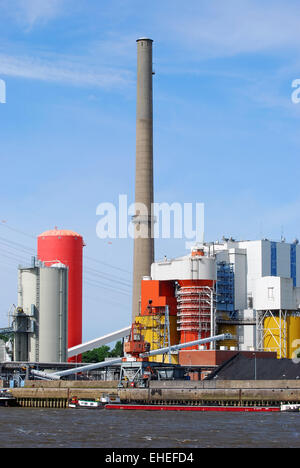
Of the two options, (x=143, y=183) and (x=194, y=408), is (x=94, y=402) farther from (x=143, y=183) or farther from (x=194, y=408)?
(x=143, y=183)

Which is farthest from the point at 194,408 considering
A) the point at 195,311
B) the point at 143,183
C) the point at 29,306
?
the point at 143,183

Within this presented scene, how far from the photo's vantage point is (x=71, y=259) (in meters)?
140

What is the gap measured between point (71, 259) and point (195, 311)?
21017mm

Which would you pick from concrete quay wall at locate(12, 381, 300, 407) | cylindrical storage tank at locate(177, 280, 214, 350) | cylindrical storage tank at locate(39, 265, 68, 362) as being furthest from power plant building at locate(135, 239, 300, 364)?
concrete quay wall at locate(12, 381, 300, 407)

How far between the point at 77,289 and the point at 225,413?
189 feet

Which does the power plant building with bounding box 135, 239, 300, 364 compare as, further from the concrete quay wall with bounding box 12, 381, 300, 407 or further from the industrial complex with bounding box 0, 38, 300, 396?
the concrete quay wall with bounding box 12, 381, 300, 407

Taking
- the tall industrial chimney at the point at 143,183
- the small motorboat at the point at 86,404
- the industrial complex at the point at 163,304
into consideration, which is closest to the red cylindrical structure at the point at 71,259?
the industrial complex at the point at 163,304

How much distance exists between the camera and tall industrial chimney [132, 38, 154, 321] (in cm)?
13162

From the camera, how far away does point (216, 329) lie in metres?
131

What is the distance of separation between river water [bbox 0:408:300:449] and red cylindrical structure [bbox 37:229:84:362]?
53778 millimetres

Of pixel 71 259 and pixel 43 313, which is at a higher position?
pixel 71 259

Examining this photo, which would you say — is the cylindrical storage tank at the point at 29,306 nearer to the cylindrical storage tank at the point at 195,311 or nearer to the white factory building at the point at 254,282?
the white factory building at the point at 254,282
